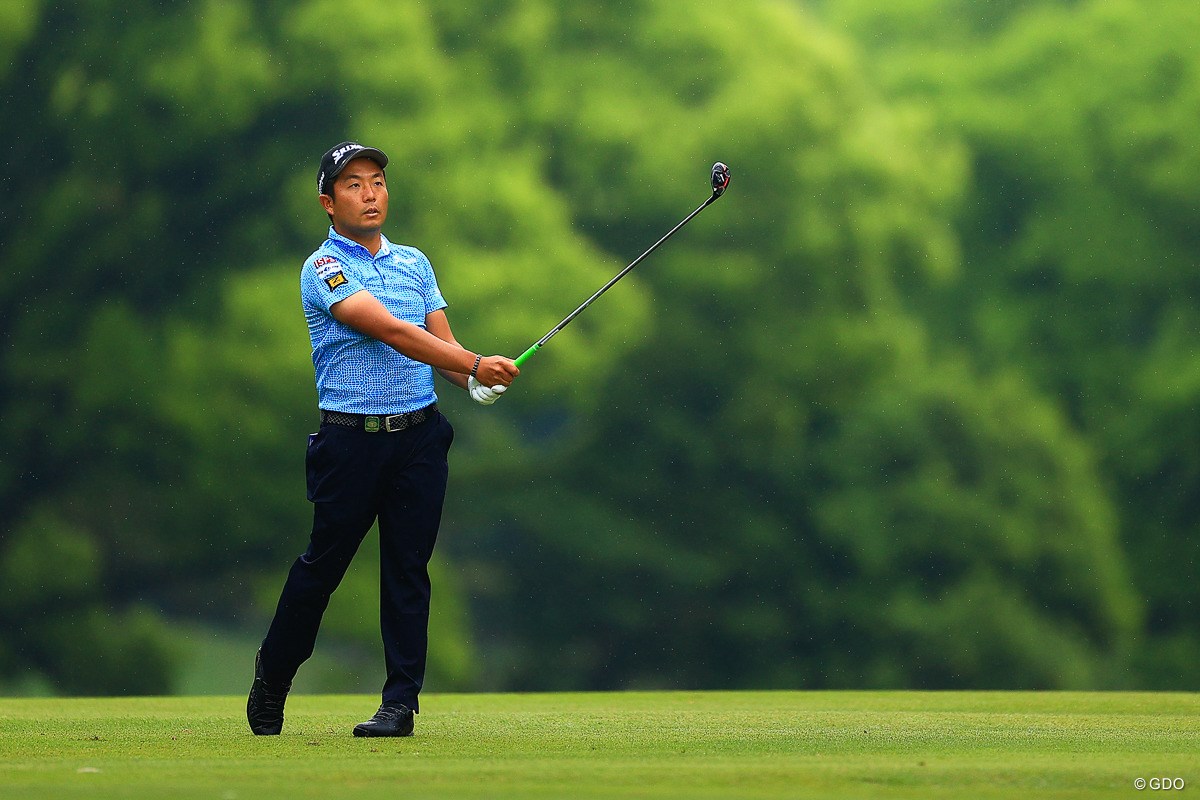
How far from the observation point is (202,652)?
98.5 feet

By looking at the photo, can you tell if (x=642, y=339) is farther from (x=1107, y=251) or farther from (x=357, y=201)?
(x=357, y=201)

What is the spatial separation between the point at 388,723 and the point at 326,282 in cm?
141

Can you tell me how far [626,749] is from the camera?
6.97 metres

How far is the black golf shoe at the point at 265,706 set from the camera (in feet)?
24.8

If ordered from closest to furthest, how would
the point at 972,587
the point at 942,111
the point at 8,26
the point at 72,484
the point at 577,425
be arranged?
1. the point at 8,26
2. the point at 72,484
3. the point at 972,587
4. the point at 577,425
5. the point at 942,111

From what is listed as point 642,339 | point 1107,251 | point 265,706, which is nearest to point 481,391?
point 265,706

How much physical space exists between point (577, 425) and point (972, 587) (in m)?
5.69

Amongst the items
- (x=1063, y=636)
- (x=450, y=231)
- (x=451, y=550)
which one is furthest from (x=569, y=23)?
(x=1063, y=636)

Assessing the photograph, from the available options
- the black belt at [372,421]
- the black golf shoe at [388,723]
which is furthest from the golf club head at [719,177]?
the black golf shoe at [388,723]

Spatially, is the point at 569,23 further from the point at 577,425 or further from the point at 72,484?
the point at 72,484

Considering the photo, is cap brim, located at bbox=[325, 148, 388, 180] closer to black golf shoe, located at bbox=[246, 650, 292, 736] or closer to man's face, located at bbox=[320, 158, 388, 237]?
man's face, located at bbox=[320, 158, 388, 237]

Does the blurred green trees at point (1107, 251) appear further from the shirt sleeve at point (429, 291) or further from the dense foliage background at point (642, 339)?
the shirt sleeve at point (429, 291)

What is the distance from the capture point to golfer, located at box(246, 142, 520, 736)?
7.40 meters

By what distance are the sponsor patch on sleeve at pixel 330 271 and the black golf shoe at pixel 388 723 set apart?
4.43ft
